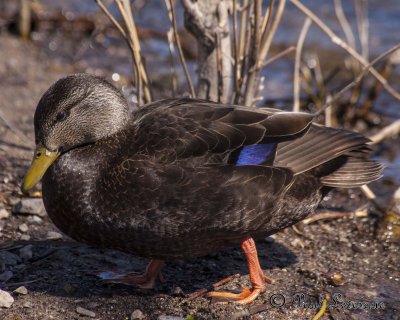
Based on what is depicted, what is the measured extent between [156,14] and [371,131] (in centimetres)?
452

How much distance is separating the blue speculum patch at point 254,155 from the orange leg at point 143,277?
790 millimetres

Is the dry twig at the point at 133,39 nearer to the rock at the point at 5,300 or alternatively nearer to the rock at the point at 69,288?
the rock at the point at 69,288

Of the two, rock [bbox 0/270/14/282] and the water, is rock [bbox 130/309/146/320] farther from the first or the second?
the water

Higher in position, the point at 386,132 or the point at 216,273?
the point at 386,132

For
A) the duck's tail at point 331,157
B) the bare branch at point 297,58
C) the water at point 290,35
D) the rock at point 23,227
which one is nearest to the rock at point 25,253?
the rock at point 23,227

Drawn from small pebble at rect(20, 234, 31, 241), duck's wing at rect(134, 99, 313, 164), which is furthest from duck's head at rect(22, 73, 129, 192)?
small pebble at rect(20, 234, 31, 241)

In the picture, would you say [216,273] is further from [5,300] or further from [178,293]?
[5,300]

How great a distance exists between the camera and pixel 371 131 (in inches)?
267

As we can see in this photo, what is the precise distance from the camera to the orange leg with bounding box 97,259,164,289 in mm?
4035

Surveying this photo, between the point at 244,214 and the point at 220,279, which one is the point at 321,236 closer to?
the point at 220,279

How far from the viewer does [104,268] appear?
4.24 m

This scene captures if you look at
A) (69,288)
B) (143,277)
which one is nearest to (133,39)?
(143,277)

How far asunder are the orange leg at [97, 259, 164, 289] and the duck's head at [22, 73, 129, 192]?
661 mm

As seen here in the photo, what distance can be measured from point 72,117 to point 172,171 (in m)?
0.64
